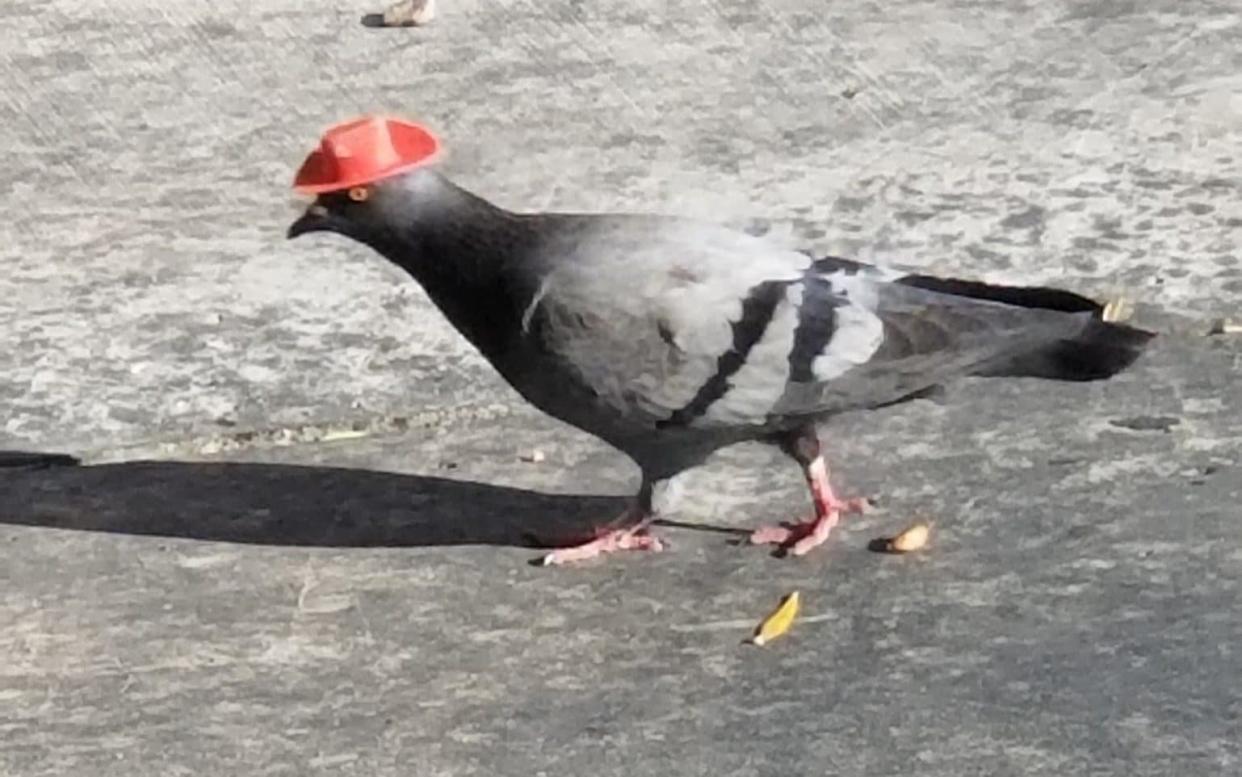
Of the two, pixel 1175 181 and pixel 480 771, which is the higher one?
pixel 1175 181

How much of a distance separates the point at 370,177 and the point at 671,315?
21.6 inches

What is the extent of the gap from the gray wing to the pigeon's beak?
1.30 feet

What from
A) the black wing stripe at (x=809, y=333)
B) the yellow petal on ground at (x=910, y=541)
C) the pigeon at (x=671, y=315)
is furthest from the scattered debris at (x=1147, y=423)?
the black wing stripe at (x=809, y=333)

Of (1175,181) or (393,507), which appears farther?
(1175,181)

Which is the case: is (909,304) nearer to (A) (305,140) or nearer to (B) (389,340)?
(B) (389,340)

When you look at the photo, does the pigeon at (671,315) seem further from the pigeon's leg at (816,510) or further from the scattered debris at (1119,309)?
the scattered debris at (1119,309)

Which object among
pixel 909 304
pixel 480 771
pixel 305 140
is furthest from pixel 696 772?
pixel 305 140

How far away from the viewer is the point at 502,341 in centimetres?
422

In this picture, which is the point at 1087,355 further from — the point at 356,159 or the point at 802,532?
the point at 356,159

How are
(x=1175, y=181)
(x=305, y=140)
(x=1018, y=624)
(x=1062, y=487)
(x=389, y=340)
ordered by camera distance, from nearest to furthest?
(x=1018, y=624), (x=1062, y=487), (x=389, y=340), (x=1175, y=181), (x=305, y=140)

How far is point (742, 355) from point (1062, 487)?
0.72 meters

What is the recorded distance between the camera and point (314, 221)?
4.27 m

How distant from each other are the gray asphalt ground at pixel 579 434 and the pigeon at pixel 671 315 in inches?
12.6

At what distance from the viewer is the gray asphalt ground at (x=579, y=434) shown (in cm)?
398
